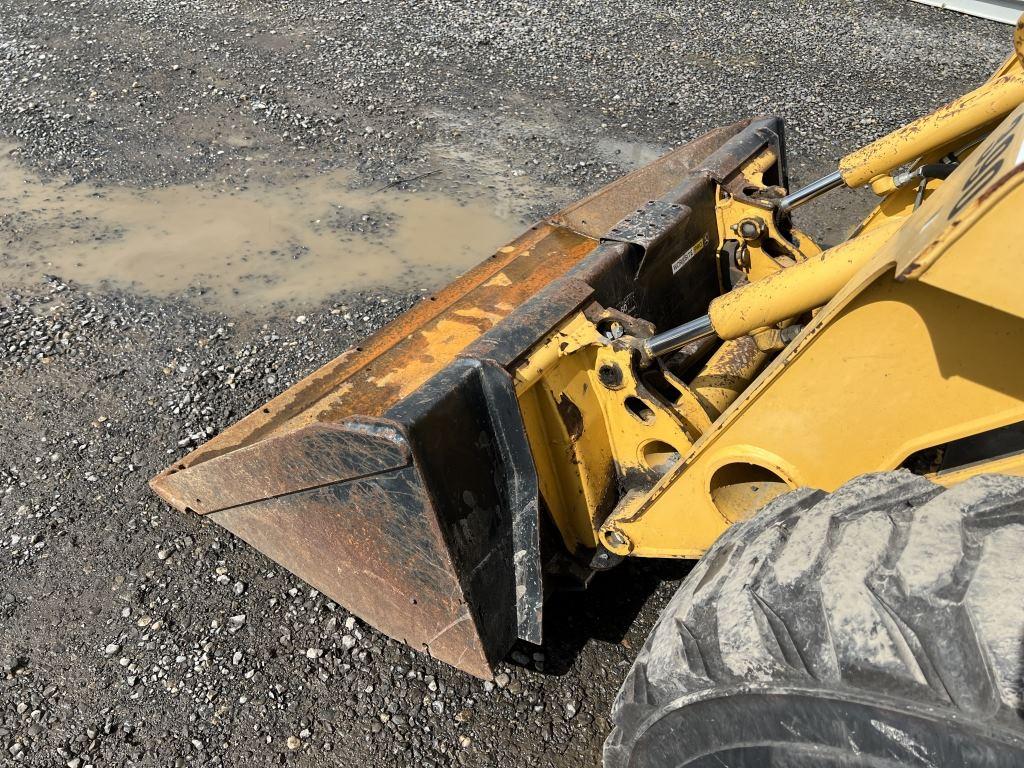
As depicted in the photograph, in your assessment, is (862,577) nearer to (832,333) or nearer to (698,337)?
(832,333)

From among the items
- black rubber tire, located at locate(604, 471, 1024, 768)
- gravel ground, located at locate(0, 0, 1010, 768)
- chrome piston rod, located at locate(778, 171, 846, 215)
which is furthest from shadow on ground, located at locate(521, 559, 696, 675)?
chrome piston rod, located at locate(778, 171, 846, 215)

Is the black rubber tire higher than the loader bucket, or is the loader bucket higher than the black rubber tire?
the black rubber tire

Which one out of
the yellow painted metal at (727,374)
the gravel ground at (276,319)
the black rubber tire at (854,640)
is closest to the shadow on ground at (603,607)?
the gravel ground at (276,319)

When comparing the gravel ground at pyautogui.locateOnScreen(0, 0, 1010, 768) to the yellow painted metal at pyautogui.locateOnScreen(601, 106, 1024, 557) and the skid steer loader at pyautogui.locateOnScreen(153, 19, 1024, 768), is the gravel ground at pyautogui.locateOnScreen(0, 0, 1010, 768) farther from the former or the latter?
the yellow painted metal at pyautogui.locateOnScreen(601, 106, 1024, 557)

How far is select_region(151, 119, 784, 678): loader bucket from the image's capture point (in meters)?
2.05

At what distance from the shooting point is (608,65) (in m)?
7.22

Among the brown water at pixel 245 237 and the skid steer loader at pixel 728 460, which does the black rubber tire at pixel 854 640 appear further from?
the brown water at pixel 245 237

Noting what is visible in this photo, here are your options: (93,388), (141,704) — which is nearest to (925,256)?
(141,704)

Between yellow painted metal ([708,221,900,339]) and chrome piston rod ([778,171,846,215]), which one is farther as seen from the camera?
chrome piston rod ([778,171,846,215])

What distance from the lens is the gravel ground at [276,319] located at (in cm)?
261

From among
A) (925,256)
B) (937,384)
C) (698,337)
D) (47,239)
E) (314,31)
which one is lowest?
(47,239)

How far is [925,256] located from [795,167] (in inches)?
191

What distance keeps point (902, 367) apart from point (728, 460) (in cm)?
46

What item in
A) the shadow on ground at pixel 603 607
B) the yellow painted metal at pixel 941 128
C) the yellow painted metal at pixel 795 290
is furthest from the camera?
the shadow on ground at pixel 603 607
